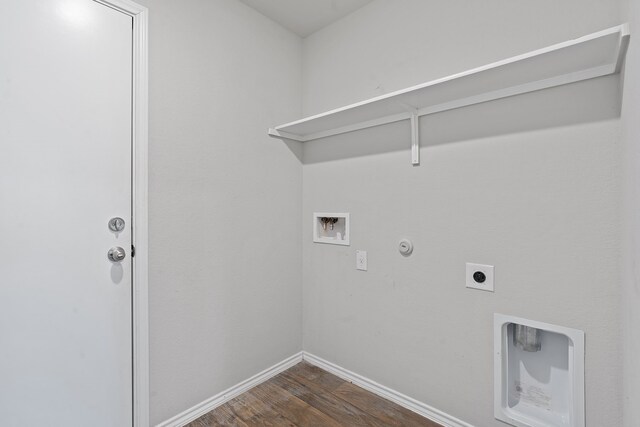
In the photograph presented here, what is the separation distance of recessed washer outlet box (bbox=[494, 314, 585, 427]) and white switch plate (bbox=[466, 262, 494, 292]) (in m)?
0.14

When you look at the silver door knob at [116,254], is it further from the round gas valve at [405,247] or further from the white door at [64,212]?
the round gas valve at [405,247]

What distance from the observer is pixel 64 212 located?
4.14 ft

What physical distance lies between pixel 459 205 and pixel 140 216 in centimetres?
157

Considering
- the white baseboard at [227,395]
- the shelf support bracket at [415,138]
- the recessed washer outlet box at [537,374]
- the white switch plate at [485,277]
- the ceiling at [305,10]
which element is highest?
the ceiling at [305,10]

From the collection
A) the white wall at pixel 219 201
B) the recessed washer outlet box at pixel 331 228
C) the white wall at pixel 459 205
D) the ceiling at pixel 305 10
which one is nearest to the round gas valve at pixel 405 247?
the white wall at pixel 459 205

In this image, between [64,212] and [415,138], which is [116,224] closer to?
[64,212]

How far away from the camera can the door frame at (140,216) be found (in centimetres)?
144

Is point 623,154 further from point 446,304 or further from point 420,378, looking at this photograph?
point 420,378

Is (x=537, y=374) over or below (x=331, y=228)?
below

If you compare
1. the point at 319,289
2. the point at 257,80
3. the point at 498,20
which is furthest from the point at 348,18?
the point at 319,289

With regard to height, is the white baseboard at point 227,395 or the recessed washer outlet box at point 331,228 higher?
the recessed washer outlet box at point 331,228

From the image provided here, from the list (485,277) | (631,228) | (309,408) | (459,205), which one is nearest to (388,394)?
(309,408)

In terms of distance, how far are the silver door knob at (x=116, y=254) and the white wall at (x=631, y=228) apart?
184 cm

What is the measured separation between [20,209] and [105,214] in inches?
10.7
